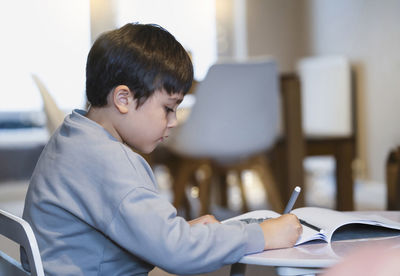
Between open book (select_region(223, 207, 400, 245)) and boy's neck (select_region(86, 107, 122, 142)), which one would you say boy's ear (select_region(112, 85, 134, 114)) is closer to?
boy's neck (select_region(86, 107, 122, 142))

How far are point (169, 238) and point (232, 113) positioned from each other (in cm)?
169

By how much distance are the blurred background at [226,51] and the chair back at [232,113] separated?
0.11 metres

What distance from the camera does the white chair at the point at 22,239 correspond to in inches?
30.2

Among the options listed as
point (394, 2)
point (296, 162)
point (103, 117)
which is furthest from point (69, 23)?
point (394, 2)

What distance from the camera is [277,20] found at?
4.89 metres

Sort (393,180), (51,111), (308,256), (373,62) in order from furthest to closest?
(373,62) → (393,180) → (51,111) → (308,256)

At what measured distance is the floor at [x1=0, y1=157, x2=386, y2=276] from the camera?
9.09 feet

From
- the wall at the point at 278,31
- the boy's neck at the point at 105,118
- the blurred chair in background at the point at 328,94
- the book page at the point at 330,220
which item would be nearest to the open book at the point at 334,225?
the book page at the point at 330,220

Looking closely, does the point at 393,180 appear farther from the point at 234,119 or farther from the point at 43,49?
the point at 43,49

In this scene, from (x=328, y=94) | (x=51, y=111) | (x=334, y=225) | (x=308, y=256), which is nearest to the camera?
(x=308, y=256)

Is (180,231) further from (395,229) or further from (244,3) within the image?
(244,3)

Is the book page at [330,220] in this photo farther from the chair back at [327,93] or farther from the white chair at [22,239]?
the chair back at [327,93]

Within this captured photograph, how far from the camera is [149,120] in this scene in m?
0.95

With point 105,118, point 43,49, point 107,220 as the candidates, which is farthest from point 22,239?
point 43,49
